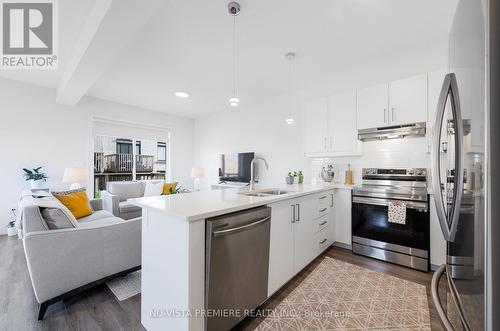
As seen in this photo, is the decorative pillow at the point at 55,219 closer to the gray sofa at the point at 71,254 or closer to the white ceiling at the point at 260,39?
the gray sofa at the point at 71,254

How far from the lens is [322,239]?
2.67m

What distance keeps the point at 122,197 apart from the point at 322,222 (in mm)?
3806

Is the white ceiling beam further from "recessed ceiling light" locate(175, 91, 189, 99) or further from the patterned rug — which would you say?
the patterned rug

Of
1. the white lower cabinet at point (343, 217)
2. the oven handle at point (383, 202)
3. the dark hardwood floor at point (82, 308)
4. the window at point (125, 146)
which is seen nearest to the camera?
the dark hardwood floor at point (82, 308)

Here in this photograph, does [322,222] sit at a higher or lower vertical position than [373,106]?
lower

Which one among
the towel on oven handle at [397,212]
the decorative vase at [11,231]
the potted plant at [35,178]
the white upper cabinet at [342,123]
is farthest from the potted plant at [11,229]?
the towel on oven handle at [397,212]

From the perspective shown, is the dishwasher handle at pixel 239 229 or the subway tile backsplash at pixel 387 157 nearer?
the dishwasher handle at pixel 239 229

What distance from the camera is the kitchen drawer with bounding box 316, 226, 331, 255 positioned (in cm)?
256

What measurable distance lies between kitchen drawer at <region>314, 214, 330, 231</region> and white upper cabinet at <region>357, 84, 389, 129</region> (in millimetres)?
1328

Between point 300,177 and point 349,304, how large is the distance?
194 centimetres

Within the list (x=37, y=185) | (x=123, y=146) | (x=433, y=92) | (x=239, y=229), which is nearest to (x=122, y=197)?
(x=37, y=185)

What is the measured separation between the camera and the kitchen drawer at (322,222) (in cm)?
255

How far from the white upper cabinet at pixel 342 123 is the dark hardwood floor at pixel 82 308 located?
1.64 metres

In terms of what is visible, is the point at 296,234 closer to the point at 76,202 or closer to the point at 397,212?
the point at 397,212
